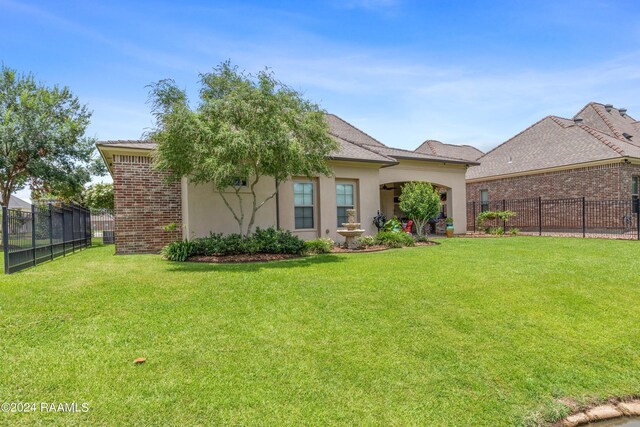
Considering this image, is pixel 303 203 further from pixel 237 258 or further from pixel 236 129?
pixel 236 129

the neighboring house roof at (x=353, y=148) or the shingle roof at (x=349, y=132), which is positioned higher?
the shingle roof at (x=349, y=132)

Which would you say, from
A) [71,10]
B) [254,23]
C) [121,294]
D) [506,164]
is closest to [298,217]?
[254,23]

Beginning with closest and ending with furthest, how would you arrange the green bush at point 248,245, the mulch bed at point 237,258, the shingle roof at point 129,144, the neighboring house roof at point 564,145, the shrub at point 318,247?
the mulch bed at point 237,258 < the green bush at point 248,245 < the shingle roof at point 129,144 < the shrub at point 318,247 < the neighboring house roof at point 564,145

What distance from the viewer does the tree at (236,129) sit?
8539 mm

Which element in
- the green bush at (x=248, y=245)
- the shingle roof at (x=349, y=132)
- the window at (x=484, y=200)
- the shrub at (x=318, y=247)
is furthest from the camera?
the window at (x=484, y=200)

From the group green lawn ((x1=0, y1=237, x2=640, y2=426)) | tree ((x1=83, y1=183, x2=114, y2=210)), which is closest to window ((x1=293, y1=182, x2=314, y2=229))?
green lawn ((x1=0, y1=237, x2=640, y2=426))

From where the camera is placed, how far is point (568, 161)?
19.2 metres

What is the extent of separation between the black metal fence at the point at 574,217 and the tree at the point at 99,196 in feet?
87.0

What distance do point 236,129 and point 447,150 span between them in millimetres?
21242

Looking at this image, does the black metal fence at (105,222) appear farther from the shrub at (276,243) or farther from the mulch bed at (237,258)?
the shrub at (276,243)

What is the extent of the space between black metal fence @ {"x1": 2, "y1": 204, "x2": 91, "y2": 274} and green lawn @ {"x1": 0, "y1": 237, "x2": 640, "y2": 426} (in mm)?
1163

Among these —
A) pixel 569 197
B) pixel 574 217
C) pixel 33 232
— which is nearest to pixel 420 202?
pixel 574 217

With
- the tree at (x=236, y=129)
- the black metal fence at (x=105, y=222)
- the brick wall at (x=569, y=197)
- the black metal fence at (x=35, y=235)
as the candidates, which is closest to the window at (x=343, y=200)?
the tree at (x=236, y=129)

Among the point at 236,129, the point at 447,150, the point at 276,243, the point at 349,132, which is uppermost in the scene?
the point at 447,150
